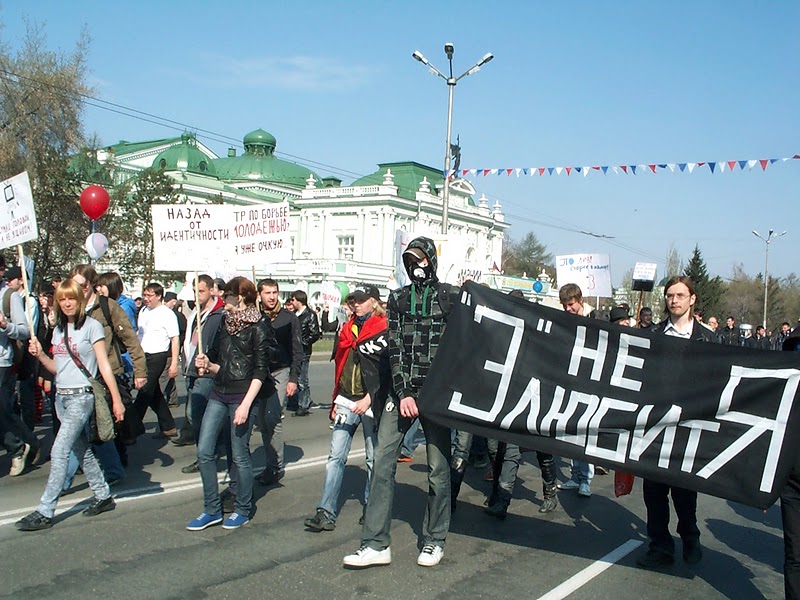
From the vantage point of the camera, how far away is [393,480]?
5531 millimetres

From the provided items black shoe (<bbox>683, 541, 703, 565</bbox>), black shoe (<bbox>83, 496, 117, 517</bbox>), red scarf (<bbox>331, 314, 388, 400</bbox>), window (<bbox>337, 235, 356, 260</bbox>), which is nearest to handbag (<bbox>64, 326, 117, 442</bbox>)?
black shoe (<bbox>83, 496, 117, 517</bbox>)

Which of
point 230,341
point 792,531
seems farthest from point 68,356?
point 792,531

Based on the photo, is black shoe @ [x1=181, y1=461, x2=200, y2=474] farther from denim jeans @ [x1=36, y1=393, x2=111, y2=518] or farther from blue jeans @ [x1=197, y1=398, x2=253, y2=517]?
blue jeans @ [x1=197, y1=398, x2=253, y2=517]

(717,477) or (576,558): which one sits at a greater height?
(717,477)

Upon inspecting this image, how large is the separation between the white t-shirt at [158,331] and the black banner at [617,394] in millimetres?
5190

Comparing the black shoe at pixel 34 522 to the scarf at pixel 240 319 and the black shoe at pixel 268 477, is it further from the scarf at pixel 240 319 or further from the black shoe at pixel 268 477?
the black shoe at pixel 268 477

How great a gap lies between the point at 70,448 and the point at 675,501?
174 inches

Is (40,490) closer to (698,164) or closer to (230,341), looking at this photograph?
(230,341)

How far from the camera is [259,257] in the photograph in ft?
34.0

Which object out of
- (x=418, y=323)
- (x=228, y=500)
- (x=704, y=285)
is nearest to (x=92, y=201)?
(x=228, y=500)

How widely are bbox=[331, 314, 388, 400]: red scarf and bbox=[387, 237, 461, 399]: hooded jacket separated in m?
0.61

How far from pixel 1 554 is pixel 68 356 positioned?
1536 mm

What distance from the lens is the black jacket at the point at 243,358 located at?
6.16 m

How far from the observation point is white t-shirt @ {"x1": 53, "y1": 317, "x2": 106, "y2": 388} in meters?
6.27
